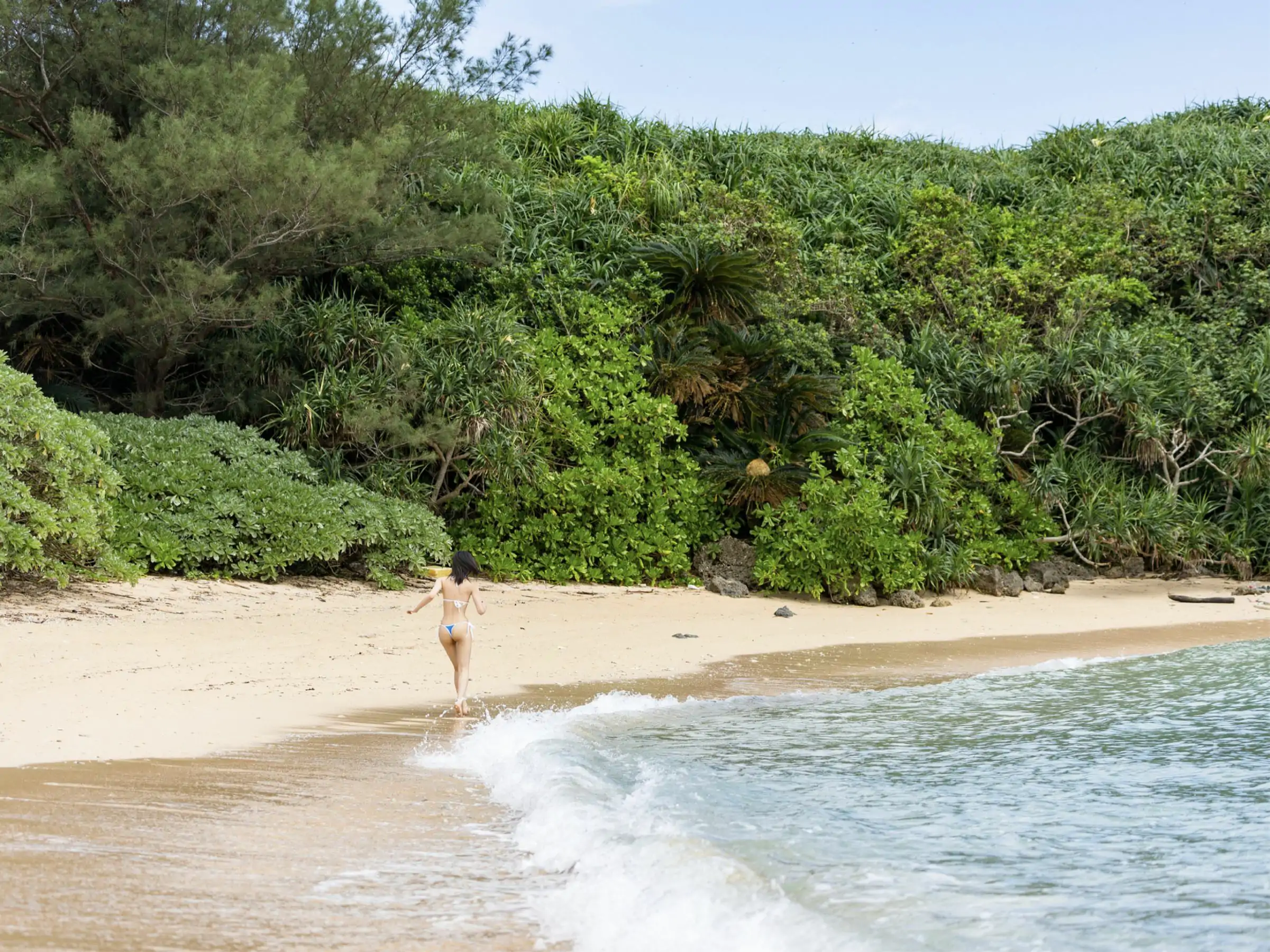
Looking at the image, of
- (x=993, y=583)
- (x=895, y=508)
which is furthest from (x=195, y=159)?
(x=993, y=583)

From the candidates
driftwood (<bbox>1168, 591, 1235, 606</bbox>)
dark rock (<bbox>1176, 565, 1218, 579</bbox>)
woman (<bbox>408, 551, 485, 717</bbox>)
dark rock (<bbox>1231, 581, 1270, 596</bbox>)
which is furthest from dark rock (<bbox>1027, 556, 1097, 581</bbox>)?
woman (<bbox>408, 551, 485, 717</bbox>)

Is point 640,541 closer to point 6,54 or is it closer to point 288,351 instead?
Result: point 288,351

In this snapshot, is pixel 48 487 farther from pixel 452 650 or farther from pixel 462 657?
pixel 462 657

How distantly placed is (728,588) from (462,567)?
5517mm

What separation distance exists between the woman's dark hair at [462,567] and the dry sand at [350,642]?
0.76 m

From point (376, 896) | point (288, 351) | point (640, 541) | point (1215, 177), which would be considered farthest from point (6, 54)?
point (1215, 177)

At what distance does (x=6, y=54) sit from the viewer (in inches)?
450

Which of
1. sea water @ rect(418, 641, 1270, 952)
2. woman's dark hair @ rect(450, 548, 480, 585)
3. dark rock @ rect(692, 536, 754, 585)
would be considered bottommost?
sea water @ rect(418, 641, 1270, 952)

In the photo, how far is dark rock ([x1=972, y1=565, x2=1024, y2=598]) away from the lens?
1323 cm

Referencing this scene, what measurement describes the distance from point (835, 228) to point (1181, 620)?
8586mm

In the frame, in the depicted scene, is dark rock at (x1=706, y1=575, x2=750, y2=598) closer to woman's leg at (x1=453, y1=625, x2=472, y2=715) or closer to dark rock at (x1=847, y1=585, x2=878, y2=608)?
dark rock at (x1=847, y1=585, x2=878, y2=608)

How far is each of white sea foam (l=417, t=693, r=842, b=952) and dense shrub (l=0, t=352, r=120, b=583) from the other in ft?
13.7

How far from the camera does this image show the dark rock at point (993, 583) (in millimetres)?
Answer: 13227

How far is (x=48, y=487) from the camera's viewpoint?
914 centimetres
